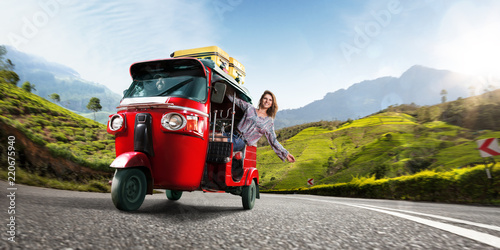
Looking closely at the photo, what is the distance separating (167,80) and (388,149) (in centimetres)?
7134

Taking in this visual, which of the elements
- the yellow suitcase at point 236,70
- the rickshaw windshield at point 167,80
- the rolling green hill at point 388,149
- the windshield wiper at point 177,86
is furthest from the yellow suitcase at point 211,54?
the rolling green hill at point 388,149

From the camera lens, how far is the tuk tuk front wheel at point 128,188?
11.0ft

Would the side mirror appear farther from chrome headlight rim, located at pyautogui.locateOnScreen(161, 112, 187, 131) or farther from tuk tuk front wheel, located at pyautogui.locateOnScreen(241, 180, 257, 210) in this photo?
tuk tuk front wheel, located at pyautogui.locateOnScreen(241, 180, 257, 210)

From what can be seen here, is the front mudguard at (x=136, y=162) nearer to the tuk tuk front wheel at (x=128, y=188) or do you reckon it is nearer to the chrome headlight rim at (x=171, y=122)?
the tuk tuk front wheel at (x=128, y=188)

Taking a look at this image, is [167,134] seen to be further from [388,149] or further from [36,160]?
[388,149]

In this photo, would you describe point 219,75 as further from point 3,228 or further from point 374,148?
point 374,148

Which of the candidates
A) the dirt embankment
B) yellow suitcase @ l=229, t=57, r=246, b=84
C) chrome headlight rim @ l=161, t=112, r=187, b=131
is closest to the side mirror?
chrome headlight rim @ l=161, t=112, r=187, b=131

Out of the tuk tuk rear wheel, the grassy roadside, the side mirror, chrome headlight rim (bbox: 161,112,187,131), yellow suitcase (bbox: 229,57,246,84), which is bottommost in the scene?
the tuk tuk rear wheel

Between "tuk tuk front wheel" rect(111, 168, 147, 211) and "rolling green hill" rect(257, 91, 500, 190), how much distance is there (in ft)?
117

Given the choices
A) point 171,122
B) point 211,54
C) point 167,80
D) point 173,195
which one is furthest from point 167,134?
point 211,54

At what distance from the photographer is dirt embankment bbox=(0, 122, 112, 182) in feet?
24.0

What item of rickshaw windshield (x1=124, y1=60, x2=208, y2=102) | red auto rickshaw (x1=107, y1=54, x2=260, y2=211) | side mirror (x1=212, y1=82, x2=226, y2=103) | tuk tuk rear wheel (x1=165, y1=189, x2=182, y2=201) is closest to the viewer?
red auto rickshaw (x1=107, y1=54, x2=260, y2=211)

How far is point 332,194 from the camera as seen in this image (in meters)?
24.5

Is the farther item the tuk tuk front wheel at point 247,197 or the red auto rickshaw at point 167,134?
the tuk tuk front wheel at point 247,197
